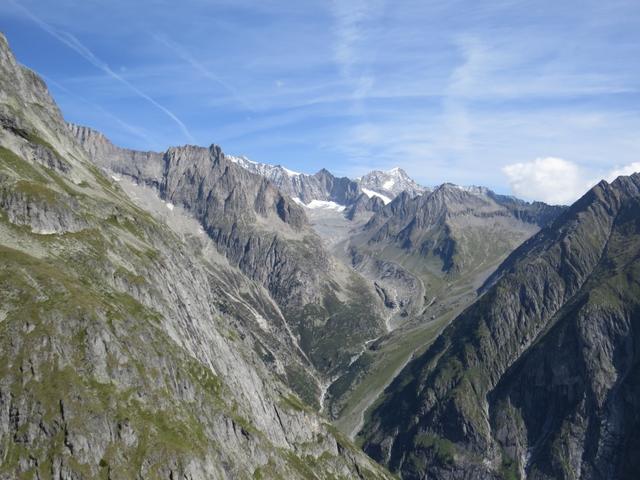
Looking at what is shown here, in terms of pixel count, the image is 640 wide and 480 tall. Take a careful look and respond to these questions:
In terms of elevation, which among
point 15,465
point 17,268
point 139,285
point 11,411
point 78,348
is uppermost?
point 139,285

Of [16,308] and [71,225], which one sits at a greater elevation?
[71,225]

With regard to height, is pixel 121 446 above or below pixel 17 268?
below

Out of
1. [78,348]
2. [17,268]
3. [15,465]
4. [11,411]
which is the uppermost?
[17,268]

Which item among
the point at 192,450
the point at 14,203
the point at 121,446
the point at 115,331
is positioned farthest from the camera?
the point at 14,203

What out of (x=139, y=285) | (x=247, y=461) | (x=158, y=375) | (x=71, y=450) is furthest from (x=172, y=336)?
(x=71, y=450)

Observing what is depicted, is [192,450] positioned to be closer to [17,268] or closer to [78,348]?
[78,348]

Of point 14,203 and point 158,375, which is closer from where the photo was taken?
point 158,375

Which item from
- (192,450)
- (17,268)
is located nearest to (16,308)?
(17,268)

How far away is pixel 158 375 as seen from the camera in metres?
164

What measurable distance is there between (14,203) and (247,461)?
354 ft

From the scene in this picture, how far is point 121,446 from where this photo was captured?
13538 centimetres

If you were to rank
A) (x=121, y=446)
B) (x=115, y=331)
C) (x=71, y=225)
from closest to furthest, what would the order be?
1. (x=121, y=446)
2. (x=115, y=331)
3. (x=71, y=225)

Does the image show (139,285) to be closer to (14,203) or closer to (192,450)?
(14,203)

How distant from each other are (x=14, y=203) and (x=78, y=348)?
66675mm
